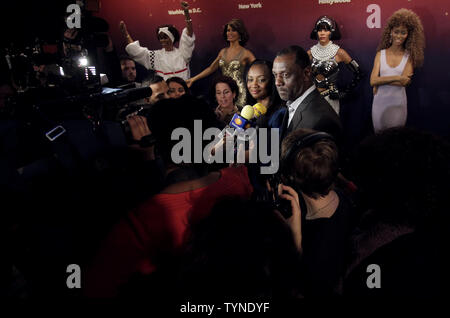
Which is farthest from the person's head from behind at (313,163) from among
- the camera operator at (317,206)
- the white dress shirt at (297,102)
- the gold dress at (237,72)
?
the gold dress at (237,72)

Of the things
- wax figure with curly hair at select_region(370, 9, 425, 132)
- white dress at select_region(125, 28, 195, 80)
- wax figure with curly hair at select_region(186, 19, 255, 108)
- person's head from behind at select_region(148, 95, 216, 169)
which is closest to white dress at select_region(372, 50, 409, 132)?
wax figure with curly hair at select_region(370, 9, 425, 132)

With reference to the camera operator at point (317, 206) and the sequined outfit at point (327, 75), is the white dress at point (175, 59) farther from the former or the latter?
the camera operator at point (317, 206)

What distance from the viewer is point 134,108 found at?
203cm

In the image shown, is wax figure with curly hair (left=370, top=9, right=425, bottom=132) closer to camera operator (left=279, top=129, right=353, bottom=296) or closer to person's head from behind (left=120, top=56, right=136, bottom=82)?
camera operator (left=279, top=129, right=353, bottom=296)

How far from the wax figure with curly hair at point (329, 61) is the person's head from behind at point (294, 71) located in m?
1.60

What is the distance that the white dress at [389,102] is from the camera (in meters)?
3.21

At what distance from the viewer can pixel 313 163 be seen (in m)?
1.08

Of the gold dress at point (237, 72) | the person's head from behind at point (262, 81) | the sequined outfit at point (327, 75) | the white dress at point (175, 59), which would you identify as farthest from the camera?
the white dress at point (175, 59)

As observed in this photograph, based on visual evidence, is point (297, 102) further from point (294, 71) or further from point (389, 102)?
A: point (389, 102)

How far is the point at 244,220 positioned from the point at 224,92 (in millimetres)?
2064

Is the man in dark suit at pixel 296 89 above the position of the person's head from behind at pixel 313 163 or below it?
above
